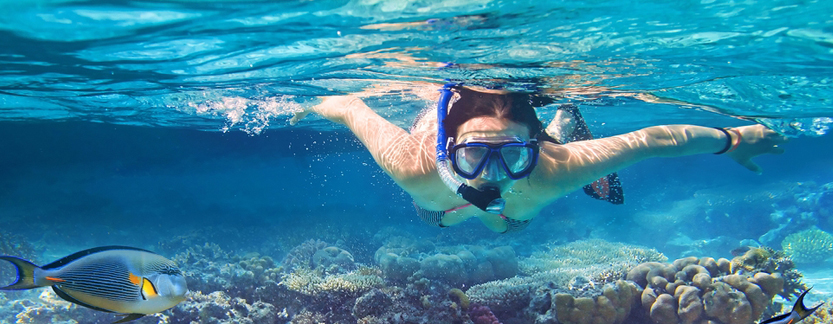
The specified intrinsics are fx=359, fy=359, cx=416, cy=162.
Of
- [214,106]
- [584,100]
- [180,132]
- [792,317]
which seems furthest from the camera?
[180,132]

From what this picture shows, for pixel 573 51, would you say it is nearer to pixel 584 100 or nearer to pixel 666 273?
pixel 666 273

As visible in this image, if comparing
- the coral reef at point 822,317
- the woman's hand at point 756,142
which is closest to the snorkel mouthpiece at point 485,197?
the woman's hand at point 756,142

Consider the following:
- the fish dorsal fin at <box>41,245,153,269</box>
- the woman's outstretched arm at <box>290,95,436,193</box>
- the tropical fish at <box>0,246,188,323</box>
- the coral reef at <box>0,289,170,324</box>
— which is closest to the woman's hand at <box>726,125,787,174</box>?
the woman's outstretched arm at <box>290,95,436,193</box>

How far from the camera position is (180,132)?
19.6 m

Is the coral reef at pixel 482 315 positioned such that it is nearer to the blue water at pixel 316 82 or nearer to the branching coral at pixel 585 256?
the blue water at pixel 316 82

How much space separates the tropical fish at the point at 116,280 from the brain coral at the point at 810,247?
23598 mm

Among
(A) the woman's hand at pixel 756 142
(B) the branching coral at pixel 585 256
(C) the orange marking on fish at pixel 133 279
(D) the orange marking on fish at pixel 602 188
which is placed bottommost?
(B) the branching coral at pixel 585 256

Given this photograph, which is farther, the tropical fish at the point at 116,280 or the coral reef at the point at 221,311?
the coral reef at the point at 221,311

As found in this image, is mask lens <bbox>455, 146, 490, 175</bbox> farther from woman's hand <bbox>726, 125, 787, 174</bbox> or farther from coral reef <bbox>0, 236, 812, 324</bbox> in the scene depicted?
woman's hand <bbox>726, 125, 787, 174</bbox>

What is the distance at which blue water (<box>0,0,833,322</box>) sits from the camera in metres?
5.36

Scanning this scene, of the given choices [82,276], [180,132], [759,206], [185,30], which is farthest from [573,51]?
[759,206]

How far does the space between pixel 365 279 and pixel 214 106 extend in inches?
416

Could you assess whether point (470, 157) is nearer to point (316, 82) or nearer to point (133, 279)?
point (133, 279)

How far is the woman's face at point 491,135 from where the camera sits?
143 inches
